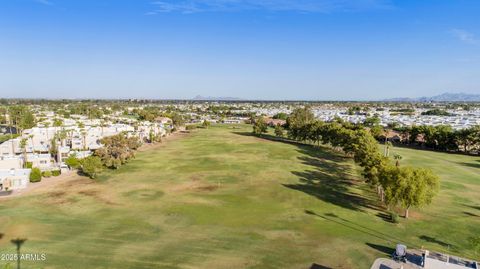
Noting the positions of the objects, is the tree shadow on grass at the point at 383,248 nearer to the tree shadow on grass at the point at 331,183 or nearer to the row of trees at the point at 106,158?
the tree shadow on grass at the point at 331,183

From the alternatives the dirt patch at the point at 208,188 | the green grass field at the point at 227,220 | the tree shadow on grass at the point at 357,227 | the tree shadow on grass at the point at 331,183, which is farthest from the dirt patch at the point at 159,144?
the tree shadow on grass at the point at 357,227

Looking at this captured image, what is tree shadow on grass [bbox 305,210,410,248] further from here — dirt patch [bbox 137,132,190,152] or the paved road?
dirt patch [bbox 137,132,190,152]

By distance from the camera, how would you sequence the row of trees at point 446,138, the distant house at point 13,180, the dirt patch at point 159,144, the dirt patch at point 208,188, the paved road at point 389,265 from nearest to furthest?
the paved road at point 389,265 < the distant house at point 13,180 < the dirt patch at point 208,188 < the dirt patch at point 159,144 < the row of trees at point 446,138

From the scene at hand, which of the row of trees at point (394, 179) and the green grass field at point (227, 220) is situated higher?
the row of trees at point (394, 179)

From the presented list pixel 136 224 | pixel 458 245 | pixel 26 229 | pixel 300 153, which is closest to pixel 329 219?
pixel 458 245

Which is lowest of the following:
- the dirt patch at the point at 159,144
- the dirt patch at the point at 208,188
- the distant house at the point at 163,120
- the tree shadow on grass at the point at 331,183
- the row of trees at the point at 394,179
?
the dirt patch at the point at 208,188
